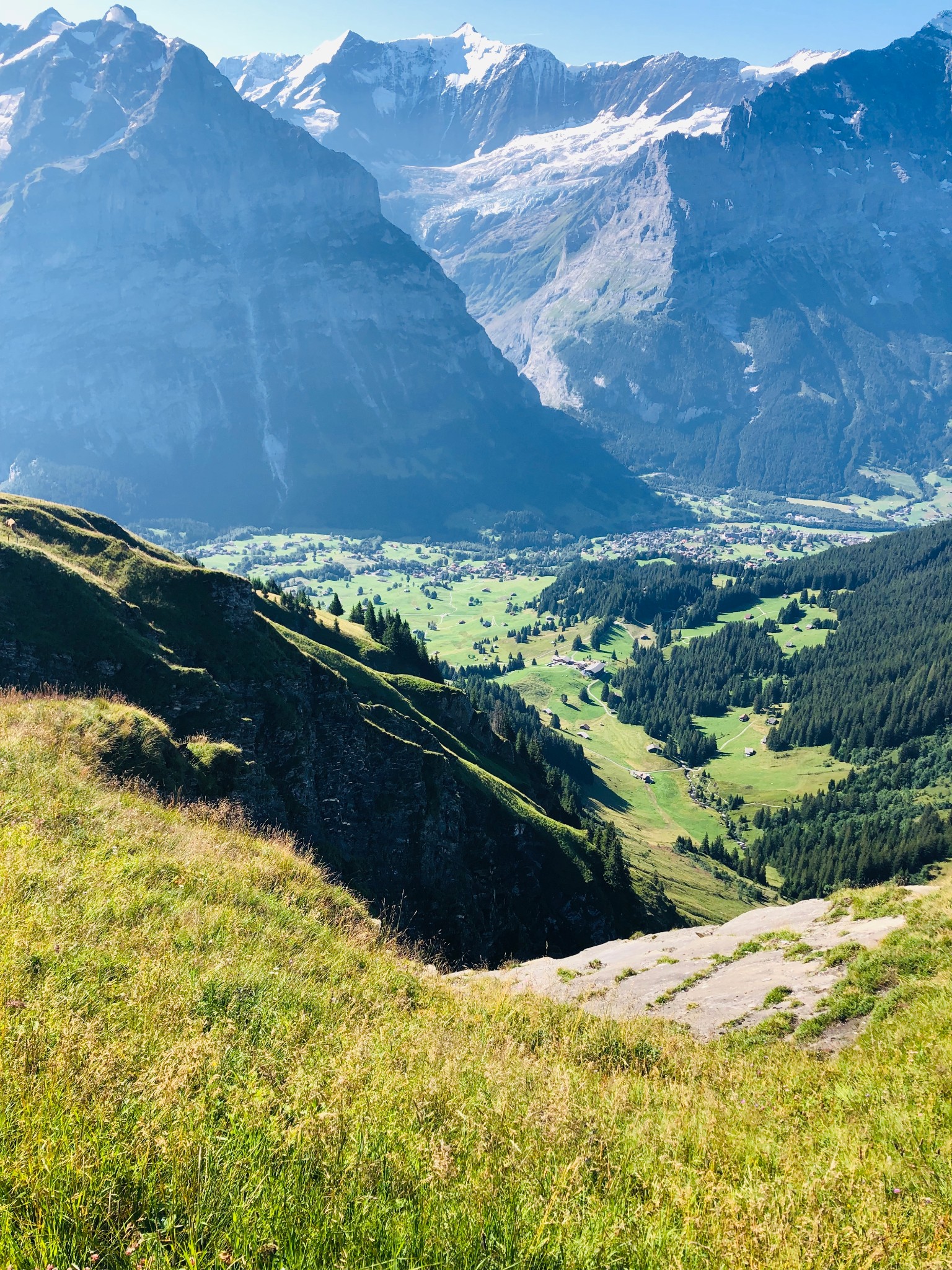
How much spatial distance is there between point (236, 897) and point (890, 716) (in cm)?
22188

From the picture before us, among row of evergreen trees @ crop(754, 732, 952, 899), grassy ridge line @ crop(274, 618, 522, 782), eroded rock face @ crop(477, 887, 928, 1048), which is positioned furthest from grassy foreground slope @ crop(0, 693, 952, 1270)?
row of evergreen trees @ crop(754, 732, 952, 899)

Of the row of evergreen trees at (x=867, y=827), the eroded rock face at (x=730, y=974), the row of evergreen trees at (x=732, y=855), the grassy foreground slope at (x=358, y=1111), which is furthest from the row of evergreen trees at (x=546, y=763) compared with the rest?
the grassy foreground slope at (x=358, y=1111)

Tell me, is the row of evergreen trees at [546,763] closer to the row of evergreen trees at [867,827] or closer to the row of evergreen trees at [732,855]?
the row of evergreen trees at [732,855]

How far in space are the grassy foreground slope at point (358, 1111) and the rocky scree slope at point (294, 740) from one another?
51.4 feet

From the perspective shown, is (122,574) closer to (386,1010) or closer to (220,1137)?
(386,1010)

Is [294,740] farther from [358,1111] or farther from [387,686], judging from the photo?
[358,1111]

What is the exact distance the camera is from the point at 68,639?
117 feet

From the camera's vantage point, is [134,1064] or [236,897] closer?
[134,1064]

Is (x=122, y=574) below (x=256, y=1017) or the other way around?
the other way around

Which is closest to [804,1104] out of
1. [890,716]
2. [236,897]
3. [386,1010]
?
[386,1010]

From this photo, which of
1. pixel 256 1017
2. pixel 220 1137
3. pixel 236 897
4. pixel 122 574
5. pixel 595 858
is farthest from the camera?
pixel 595 858

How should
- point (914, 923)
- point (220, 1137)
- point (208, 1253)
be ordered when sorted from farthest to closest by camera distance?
point (914, 923) < point (220, 1137) < point (208, 1253)

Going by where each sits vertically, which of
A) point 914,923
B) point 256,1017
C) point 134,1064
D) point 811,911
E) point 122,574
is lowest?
point 811,911

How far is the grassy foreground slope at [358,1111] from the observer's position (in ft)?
16.2
